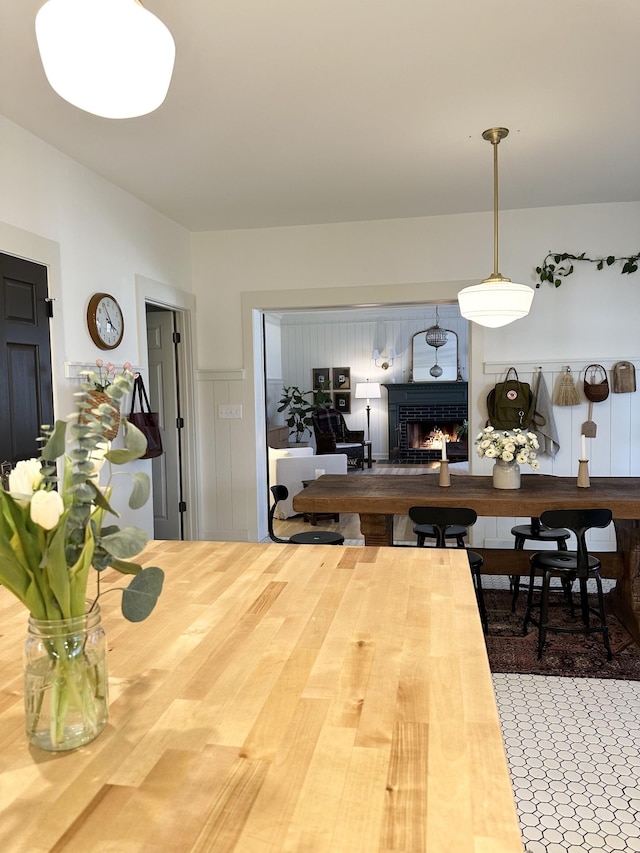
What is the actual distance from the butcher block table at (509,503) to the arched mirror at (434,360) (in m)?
7.03

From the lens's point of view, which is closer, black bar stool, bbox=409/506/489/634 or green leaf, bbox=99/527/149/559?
green leaf, bbox=99/527/149/559

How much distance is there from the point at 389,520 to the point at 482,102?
2.32 meters

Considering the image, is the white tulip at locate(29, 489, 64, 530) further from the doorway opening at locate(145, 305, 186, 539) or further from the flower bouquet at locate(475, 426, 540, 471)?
the doorway opening at locate(145, 305, 186, 539)

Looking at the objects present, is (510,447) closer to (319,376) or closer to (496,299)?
(496,299)

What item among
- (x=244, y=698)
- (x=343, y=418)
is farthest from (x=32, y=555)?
(x=343, y=418)

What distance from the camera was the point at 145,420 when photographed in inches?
171

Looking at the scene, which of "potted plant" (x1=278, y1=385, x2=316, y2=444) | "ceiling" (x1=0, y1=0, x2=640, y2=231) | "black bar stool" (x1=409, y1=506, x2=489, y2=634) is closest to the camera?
"ceiling" (x1=0, y1=0, x2=640, y2=231)

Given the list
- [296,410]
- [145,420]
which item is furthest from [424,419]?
[145,420]

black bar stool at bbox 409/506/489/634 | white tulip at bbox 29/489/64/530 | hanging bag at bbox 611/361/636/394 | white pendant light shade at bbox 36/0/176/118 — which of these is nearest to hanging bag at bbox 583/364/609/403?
hanging bag at bbox 611/361/636/394

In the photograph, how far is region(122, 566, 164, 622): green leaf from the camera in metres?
0.85

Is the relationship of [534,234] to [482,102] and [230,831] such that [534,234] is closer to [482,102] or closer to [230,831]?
[482,102]

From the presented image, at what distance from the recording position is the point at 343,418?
10914mm

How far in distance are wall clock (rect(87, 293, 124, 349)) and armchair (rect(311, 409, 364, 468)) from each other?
17.8 feet

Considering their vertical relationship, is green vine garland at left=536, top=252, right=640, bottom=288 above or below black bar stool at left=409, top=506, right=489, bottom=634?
above
